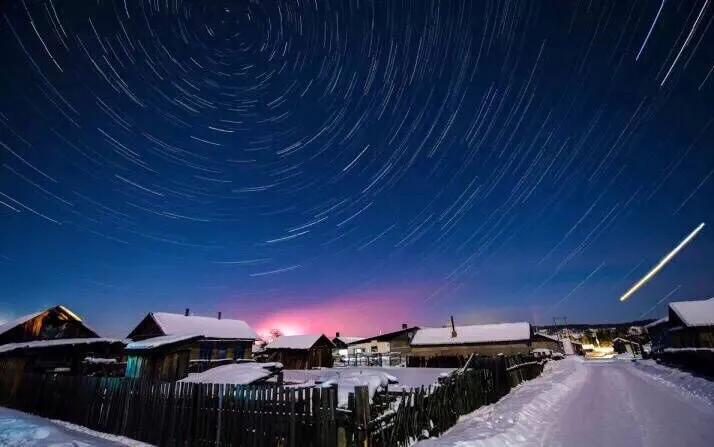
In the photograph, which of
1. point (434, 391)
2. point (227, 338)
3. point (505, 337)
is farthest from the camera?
point (505, 337)

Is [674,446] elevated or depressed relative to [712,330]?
depressed

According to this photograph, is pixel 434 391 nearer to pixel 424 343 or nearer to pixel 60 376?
pixel 60 376

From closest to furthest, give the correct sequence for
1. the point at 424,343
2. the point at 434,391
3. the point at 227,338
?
1. the point at 434,391
2. the point at 227,338
3. the point at 424,343

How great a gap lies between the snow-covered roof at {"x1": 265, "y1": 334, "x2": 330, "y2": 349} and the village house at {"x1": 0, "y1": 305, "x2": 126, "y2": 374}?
72.7 feet

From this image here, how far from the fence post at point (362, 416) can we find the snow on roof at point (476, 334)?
170 feet

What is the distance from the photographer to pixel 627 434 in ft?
30.0

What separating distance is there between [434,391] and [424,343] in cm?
5071

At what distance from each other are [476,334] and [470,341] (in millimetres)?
2594

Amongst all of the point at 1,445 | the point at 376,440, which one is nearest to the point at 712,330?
the point at 376,440

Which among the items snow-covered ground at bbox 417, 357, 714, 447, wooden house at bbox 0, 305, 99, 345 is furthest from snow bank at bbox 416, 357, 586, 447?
wooden house at bbox 0, 305, 99, 345

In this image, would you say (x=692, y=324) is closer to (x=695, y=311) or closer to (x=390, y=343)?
(x=695, y=311)

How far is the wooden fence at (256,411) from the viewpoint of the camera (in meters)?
7.23

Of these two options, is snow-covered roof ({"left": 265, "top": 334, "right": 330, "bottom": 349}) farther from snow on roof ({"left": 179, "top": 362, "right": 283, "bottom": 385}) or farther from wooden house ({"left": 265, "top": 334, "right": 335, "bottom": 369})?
snow on roof ({"left": 179, "top": 362, "right": 283, "bottom": 385})

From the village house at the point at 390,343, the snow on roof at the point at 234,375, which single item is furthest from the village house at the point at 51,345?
the village house at the point at 390,343
